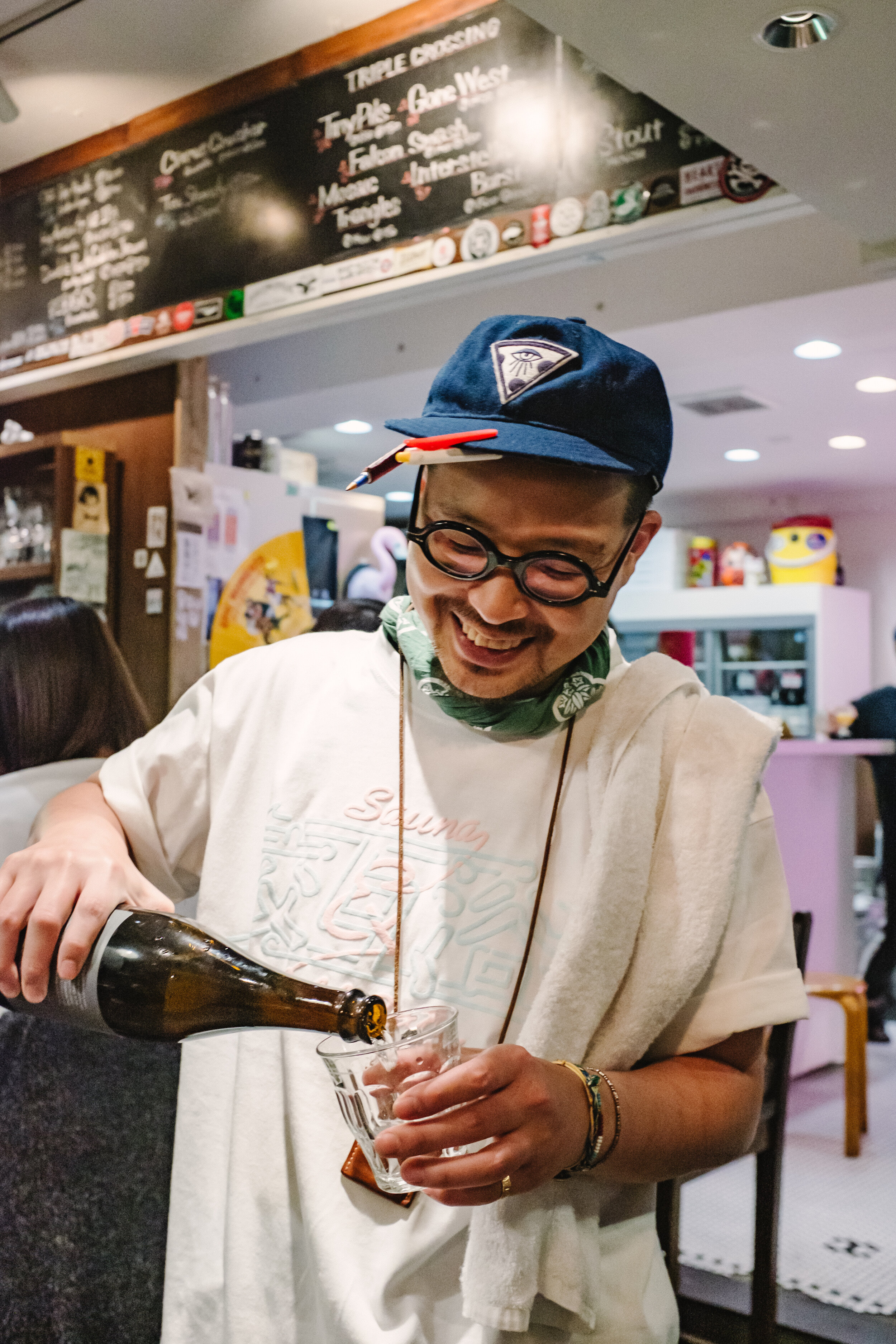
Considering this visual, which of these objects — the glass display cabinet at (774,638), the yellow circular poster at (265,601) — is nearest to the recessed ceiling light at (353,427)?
the yellow circular poster at (265,601)

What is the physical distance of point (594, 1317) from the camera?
0.93 metres

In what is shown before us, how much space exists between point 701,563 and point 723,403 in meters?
2.80

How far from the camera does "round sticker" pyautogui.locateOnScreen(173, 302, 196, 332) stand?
2.95 metres

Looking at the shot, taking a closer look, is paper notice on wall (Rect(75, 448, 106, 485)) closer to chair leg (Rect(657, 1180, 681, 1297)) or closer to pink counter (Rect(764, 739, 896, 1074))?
chair leg (Rect(657, 1180, 681, 1297))

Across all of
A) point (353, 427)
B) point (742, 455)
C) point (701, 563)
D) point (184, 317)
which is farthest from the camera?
point (701, 563)

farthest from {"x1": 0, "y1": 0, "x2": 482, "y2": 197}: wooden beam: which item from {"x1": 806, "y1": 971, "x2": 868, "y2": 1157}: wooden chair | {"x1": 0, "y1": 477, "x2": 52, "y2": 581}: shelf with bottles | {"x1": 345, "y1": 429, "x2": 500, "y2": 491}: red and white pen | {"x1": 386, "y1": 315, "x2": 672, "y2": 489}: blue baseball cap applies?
{"x1": 806, "y1": 971, "x2": 868, "y2": 1157}: wooden chair

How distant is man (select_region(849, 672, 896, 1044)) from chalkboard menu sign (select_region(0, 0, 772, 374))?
3.47 m

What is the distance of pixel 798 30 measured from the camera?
1.50 m

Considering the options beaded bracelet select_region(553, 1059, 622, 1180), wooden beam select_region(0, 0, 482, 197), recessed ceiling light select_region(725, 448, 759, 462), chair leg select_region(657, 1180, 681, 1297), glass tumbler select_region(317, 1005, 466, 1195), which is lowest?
chair leg select_region(657, 1180, 681, 1297)

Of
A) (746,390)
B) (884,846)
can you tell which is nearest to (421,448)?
(746,390)

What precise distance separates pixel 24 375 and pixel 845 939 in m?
3.84

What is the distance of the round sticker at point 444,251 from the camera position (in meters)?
2.46

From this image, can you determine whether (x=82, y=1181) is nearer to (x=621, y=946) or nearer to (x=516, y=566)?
(x=621, y=946)

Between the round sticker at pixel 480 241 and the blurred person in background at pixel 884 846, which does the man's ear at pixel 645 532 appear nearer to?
the round sticker at pixel 480 241
